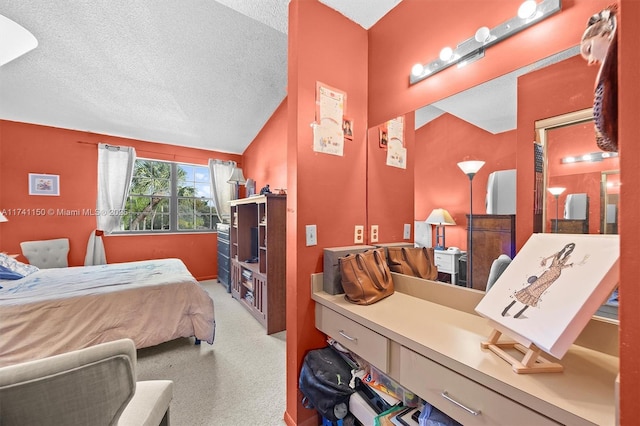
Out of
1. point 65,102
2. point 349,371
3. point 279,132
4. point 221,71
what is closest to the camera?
point 349,371

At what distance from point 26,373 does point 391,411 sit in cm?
133

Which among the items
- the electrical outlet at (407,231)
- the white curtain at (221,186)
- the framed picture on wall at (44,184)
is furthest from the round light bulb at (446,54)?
the framed picture on wall at (44,184)

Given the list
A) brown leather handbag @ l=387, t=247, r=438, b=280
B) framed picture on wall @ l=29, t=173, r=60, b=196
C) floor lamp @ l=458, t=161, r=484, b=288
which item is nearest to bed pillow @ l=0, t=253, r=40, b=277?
framed picture on wall @ l=29, t=173, r=60, b=196

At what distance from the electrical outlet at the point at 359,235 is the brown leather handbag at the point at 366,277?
8.9 inches

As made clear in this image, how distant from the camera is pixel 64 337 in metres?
1.97

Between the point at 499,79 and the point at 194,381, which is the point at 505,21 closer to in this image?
the point at 499,79

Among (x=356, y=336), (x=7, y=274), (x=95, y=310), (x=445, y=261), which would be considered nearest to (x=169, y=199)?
(x=7, y=274)

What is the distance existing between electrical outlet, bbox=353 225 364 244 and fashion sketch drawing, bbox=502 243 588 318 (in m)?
0.99

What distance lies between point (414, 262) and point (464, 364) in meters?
0.77

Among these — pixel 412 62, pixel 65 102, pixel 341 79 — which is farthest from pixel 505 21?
pixel 65 102

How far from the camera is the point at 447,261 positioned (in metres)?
1.33

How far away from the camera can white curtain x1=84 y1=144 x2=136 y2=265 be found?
3973 mm

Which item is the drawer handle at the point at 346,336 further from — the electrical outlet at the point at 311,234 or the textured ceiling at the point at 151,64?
the textured ceiling at the point at 151,64

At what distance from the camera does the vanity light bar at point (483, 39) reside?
3.18ft
